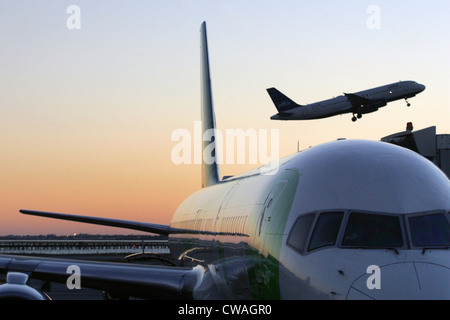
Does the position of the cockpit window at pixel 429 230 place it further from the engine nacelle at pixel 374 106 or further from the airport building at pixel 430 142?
the engine nacelle at pixel 374 106

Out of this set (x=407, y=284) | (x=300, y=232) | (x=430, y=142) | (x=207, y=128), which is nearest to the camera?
(x=407, y=284)

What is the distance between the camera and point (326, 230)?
8.70 metres

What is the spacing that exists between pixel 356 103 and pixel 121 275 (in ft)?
260

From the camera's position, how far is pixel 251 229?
10961 millimetres

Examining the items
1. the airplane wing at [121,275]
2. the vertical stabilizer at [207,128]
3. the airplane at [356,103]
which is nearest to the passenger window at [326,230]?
the airplane wing at [121,275]

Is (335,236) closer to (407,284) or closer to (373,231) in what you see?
(373,231)

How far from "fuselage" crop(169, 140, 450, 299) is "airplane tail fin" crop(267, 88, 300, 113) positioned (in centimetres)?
8685

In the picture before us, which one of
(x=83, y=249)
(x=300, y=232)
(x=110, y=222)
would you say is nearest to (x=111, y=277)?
(x=300, y=232)

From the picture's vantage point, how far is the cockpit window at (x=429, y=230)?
8.42 metres

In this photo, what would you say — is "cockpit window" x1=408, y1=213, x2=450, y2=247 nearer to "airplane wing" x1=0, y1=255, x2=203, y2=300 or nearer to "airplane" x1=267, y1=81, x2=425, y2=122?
"airplane wing" x1=0, y1=255, x2=203, y2=300

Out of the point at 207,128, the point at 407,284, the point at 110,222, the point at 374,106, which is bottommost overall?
the point at 110,222

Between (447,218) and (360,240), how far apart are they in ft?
4.48

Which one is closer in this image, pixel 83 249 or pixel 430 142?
pixel 430 142
